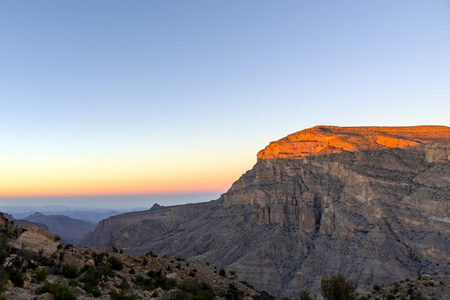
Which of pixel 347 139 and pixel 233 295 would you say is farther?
pixel 347 139

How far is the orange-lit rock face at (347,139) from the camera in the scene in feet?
316

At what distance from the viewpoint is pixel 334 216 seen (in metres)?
86.6

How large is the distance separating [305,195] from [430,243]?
1458 inches

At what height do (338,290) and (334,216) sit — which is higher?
(338,290)

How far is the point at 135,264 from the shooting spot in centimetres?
2267

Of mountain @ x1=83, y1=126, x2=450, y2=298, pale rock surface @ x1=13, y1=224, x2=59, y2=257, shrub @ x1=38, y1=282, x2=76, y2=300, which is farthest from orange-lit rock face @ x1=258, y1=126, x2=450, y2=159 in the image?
shrub @ x1=38, y1=282, x2=76, y2=300

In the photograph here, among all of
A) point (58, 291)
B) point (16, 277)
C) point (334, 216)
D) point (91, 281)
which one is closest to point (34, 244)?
point (91, 281)

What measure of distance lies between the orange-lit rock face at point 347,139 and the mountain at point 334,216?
1.23 ft

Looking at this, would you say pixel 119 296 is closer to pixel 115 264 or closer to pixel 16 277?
pixel 16 277

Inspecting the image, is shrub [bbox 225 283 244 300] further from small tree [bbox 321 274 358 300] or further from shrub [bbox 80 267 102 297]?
shrub [bbox 80 267 102 297]

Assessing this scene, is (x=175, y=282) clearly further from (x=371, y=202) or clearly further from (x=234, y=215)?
(x=234, y=215)

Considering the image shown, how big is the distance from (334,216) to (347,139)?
30.0m

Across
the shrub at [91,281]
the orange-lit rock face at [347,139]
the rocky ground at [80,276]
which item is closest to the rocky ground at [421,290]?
the rocky ground at [80,276]

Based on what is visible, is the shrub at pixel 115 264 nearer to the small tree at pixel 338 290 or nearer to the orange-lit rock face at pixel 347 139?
the small tree at pixel 338 290
